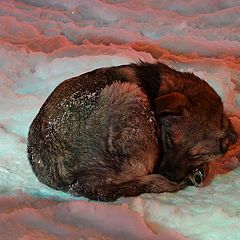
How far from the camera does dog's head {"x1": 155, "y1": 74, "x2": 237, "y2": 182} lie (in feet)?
10.8

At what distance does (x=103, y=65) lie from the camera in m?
4.73

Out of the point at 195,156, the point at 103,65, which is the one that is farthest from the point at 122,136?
the point at 103,65

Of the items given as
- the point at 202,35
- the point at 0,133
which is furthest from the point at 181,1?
the point at 0,133

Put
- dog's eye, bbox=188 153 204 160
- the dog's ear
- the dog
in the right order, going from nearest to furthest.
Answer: the dog, the dog's ear, dog's eye, bbox=188 153 204 160

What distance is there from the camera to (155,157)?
3293 mm

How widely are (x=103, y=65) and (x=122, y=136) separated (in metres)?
1.67

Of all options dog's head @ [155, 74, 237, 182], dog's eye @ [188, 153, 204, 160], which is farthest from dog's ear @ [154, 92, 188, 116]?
dog's eye @ [188, 153, 204, 160]

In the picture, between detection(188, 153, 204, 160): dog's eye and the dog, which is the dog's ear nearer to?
the dog

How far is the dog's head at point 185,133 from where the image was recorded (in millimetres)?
3299

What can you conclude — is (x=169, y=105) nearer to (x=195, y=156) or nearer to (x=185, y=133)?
(x=185, y=133)

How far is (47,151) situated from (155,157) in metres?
→ 0.58

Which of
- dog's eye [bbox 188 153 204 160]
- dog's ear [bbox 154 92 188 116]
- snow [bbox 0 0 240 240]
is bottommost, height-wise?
snow [bbox 0 0 240 240]

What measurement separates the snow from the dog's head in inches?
5.7

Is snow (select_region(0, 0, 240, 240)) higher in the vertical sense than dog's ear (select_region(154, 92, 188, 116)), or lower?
lower
